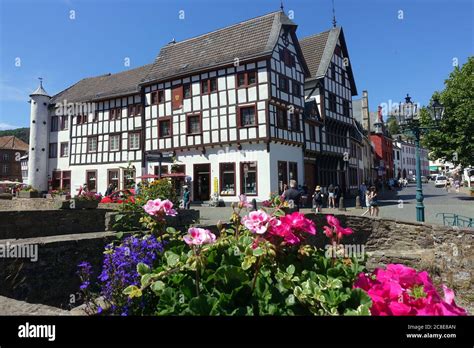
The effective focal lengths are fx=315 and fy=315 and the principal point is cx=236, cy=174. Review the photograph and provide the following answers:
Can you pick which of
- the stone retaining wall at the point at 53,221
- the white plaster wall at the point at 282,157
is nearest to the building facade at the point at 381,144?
the white plaster wall at the point at 282,157

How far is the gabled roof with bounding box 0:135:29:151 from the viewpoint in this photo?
61188 mm

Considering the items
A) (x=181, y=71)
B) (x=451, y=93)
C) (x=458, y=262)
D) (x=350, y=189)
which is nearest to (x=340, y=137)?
(x=350, y=189)

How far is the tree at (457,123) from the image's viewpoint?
2464cm

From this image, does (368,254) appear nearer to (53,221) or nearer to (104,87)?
(53,221)

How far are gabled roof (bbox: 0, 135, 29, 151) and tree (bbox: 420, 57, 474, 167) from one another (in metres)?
69.2

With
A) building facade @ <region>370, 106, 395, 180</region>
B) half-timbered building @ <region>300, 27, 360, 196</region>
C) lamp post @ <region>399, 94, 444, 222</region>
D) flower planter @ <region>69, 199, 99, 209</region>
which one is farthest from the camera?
building facade @ <region>370, 106, 395, 180</region>

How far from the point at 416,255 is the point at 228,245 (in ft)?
27.9

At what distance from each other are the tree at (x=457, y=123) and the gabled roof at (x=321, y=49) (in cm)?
941

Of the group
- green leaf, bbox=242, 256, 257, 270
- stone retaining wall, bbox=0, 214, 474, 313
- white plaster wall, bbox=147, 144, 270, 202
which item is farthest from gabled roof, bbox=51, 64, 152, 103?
green leaf, bbox=242, 256, 257, 270

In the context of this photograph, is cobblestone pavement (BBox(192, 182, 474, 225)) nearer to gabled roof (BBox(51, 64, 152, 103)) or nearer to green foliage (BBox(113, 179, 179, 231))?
green foliage (BBox(113, 179, 179, 231))

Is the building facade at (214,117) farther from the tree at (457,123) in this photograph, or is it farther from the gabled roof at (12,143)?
the gabled roof at (12,143)

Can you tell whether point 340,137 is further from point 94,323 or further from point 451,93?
point 94,323

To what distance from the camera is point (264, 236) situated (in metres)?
1.99

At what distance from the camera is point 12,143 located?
205 feet
